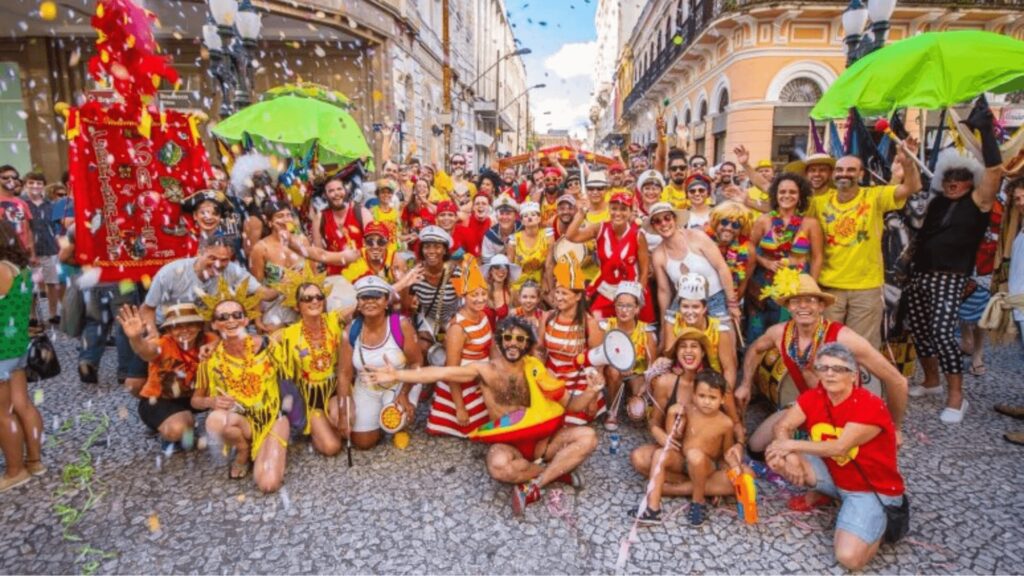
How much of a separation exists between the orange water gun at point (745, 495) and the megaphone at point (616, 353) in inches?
42.4

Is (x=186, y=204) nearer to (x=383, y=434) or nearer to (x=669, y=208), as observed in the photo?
(x=383, y=434)

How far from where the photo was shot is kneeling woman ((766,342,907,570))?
2.72 metres

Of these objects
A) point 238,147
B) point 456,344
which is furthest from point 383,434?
point 238,147

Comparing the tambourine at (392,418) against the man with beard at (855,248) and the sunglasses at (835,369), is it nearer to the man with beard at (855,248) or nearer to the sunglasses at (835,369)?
the sunglasses at (835,369)

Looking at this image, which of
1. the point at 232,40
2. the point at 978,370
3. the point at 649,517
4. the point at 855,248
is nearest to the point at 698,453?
the point at 649,517

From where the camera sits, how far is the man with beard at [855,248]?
4.04m

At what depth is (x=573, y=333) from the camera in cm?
414

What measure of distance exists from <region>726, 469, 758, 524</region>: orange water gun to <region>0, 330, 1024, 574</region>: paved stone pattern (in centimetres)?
7

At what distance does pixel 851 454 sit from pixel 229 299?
3796mm

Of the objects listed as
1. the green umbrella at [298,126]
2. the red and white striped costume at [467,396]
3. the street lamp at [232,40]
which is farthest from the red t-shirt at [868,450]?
the street lamp at [232,40]

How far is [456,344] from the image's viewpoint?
3.92 m

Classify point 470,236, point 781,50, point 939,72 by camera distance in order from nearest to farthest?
point 939,72, point 470,236, point 781,50

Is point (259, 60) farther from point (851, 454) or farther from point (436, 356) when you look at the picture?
point (851, 454)

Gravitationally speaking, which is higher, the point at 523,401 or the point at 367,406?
the point at 523,401
